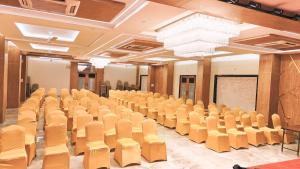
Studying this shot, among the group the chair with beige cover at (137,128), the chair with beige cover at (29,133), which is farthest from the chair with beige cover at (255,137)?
the chair with beige cover at (29,133)

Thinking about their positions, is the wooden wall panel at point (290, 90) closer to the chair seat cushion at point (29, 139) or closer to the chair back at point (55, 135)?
the chair back at point (55, 135)

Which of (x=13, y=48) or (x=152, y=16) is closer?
(x=152, y=16)

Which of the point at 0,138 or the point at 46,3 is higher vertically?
the point at 46,3

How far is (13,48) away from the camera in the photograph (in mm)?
12188

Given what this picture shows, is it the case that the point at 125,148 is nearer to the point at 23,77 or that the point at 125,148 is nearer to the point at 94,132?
the point at 94,132

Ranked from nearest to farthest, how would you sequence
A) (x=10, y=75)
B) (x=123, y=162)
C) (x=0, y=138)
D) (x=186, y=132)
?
(x=0, y=138)
(x=123, y=162)
(x=186, y=132)
(x=10, y=75)

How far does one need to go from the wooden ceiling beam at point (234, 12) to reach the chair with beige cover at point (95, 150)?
3.44m

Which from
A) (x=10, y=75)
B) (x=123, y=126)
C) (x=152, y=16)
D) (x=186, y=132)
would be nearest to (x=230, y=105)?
(x=186, y=132)

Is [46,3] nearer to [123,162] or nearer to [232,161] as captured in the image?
[123,162]

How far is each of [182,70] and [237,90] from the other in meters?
5.46

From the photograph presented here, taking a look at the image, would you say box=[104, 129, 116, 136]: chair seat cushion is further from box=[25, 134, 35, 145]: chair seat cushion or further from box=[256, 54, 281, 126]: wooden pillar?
box=[256, 54, 281, 126]: wooden pillar

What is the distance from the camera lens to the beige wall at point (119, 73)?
23.1m

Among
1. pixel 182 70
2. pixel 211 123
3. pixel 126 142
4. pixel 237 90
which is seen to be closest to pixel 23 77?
pixel 182 70

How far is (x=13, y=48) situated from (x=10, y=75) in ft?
5.22
